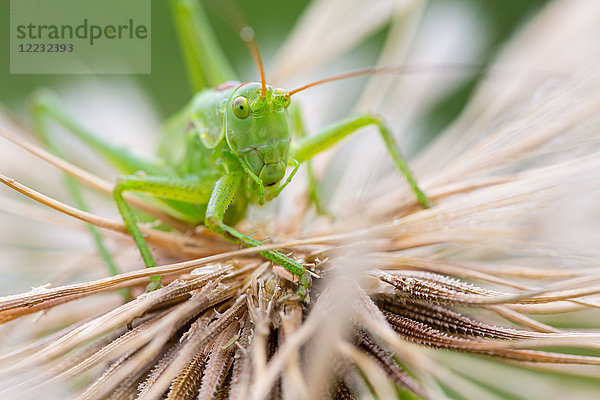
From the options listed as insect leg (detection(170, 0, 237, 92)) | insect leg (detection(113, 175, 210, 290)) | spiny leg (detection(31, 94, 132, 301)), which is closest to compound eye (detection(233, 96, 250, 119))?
insect leg (detection(113, 175, 210, 290))

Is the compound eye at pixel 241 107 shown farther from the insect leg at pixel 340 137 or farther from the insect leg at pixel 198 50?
the insect leg at pixel 198 50

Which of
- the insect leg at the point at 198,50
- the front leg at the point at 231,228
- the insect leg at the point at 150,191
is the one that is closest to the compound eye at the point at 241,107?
the front leg at the point at 231,228

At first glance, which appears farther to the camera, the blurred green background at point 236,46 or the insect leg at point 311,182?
the blurred green background at point 236,46

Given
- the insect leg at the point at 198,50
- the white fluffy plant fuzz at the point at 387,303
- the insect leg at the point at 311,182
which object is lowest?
the white fluffy plant fuzz at the point at 387,303

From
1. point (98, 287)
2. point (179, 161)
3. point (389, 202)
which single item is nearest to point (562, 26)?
point (389, 202)

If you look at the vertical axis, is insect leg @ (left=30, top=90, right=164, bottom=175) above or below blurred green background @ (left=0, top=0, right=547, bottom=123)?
below

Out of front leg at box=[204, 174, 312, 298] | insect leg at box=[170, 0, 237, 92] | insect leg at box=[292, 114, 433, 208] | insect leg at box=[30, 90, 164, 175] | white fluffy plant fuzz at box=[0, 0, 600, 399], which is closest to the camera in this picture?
white fluffy plant fuzz at box=[0, 0, 600, 399]

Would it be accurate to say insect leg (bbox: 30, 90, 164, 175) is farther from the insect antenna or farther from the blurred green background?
the insect antenna
